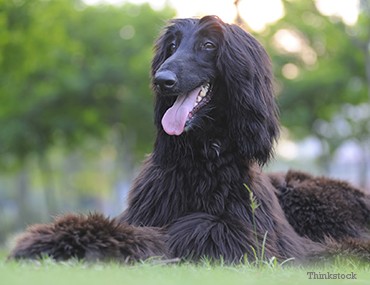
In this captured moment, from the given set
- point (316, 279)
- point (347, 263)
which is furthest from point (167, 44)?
point (316, 279)

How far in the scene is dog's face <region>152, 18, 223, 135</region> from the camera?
19.2 feet

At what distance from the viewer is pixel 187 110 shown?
6.04 metres

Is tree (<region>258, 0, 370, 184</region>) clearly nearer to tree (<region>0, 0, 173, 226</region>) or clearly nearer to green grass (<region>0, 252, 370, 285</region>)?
tree (<region>0, 0, 173, 226</region>)

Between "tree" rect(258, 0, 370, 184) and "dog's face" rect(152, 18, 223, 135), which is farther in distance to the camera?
"tree" rect(258, 0, 370, 184)

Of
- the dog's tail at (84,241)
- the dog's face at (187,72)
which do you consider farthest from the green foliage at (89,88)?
the dog's tail at (84,241)

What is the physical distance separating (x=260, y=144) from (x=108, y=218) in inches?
58.0

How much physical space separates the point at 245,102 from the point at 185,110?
491 millimetres

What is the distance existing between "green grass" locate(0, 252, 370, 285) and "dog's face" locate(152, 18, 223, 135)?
138cm

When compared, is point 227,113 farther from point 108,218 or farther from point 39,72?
point 39,72

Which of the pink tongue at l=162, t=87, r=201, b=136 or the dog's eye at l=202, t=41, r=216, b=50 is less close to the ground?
the dog's eye at l=202, t=41, r=216, b=50

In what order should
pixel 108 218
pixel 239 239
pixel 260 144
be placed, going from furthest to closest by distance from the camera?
1. pixel 260 144
2. pixel 239 239
3. pixel 108 218

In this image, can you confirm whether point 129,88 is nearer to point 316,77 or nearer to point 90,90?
point 90,90

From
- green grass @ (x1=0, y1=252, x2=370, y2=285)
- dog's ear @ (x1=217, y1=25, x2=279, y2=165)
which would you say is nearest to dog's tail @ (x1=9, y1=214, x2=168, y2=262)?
green grass @ (x1=0, y1=252, x2=370, y2=285)

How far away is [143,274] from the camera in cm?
430
